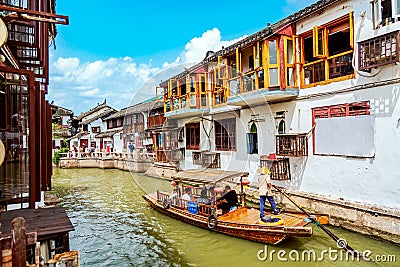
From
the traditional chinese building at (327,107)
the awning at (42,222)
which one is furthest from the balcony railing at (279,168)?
the awning at (42,222)

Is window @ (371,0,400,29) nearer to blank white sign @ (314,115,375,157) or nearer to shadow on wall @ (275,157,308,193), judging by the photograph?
blank white sign @ (314,115,375,157)

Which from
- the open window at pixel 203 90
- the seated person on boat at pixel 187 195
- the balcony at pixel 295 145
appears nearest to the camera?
the balcony at pixel 295 145

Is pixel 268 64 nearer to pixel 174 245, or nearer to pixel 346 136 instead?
pixel 346 136

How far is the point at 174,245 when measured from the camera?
8.93 meters

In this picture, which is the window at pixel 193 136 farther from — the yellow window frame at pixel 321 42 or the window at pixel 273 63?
the yellow window frame at pixel 321 42

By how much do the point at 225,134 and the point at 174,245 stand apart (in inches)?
307

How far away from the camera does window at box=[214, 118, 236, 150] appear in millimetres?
15125

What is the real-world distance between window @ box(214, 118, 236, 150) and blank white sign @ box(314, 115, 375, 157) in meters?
5.29

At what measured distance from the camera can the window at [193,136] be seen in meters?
18.5

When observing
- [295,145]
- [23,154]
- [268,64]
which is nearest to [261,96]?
[268,64]

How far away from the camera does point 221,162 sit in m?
16.0

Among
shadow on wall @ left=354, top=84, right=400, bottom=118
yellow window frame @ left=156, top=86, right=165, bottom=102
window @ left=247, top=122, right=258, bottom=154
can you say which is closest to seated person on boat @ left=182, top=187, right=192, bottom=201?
window @ left=247, top=122, right=258, bottom=154

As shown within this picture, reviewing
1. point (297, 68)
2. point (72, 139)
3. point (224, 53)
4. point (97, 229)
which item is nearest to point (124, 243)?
point (97, 229)

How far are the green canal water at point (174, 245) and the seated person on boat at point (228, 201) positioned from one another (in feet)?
3.15
